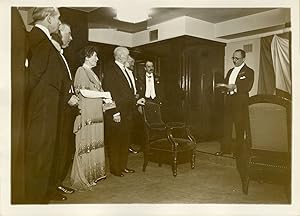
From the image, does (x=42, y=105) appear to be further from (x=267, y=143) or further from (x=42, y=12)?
(x=267, y=143)

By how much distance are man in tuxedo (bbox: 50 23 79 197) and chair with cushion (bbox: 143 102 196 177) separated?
26 centimetres

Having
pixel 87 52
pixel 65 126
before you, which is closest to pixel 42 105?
pixel 65 126

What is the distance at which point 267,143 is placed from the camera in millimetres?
1306

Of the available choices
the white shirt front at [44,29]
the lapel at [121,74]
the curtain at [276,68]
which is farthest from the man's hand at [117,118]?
the curtain at [276,68]

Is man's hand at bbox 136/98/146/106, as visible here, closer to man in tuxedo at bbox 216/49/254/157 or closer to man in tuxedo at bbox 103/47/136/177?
man in tuxedo at bbox 103/47/136/177

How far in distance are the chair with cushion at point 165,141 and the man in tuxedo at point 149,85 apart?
25 mm

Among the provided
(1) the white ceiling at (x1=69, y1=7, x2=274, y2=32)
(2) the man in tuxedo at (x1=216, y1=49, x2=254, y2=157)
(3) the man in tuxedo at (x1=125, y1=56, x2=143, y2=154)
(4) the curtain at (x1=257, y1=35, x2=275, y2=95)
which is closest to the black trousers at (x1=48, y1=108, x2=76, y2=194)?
(3) the man in tuxedo at (x1=125, y1=56, x2=143, y2=154)

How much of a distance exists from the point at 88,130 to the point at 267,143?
0.63 meters

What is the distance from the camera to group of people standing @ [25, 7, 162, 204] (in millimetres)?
1237

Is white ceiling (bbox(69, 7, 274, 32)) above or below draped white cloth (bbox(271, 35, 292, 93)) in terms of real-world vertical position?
above

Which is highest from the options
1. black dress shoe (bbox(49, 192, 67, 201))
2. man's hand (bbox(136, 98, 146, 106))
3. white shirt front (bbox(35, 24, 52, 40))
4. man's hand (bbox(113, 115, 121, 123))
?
white shirt front (bbox(35, 24, 52, 40))

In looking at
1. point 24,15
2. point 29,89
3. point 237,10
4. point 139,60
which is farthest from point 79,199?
point 237,10
